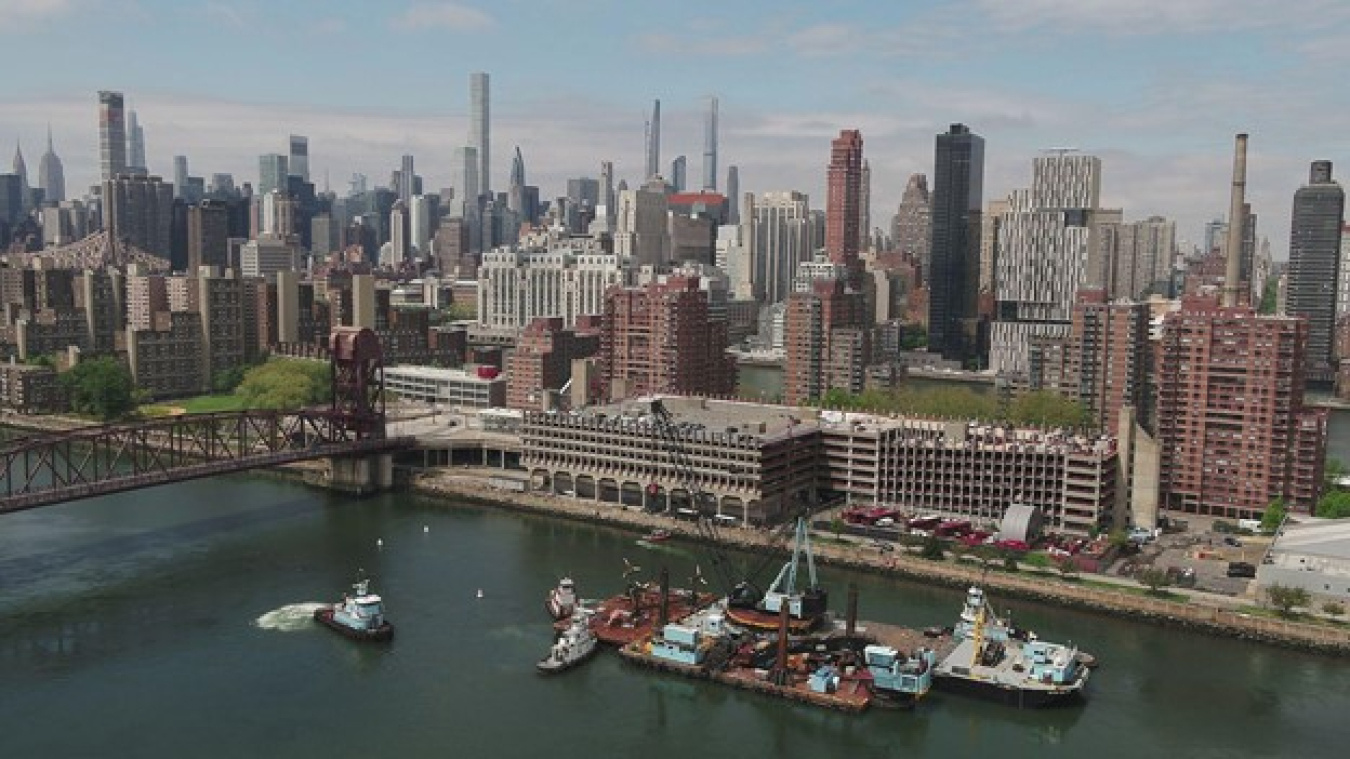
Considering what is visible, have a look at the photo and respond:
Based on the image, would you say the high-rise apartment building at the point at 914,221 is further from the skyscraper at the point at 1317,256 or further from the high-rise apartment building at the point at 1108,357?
the high-rise apartment building at the point at 1108,357

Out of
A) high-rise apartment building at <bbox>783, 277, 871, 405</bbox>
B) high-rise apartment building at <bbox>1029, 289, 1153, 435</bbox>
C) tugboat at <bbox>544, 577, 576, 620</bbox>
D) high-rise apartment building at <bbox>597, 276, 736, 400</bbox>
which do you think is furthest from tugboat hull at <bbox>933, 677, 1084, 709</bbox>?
high-rise apartment building at <bbox>783, 277, 871, 405</bbox>

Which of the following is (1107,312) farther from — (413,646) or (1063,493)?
(413,646)

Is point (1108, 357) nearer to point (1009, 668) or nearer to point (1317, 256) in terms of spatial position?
point (1009, 668)

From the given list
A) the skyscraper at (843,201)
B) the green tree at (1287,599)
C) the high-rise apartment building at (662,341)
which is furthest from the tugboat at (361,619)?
the skyscraper at (843,201)

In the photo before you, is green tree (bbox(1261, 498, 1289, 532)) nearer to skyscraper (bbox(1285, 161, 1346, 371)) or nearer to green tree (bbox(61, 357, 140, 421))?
green tree (bbox(61, 357, 140, 421))

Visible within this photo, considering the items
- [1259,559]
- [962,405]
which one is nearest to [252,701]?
[1259,559]

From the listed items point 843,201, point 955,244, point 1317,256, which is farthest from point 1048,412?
point 843,201
